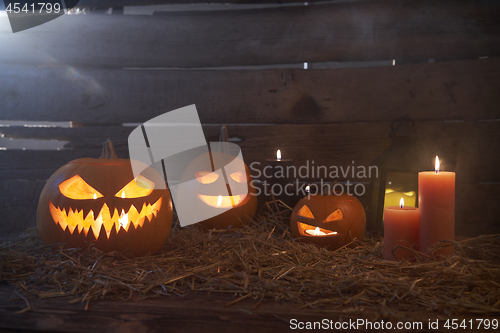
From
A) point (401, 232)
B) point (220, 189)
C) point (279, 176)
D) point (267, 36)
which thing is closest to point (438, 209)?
point (401, 232)

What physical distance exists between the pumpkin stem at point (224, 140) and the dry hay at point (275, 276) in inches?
25.3

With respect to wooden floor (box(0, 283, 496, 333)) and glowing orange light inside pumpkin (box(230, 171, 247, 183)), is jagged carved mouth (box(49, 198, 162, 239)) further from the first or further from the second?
glowing orange light inside pumpkin (box(230, 171, 247, 183))

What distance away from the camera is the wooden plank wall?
6.93ft

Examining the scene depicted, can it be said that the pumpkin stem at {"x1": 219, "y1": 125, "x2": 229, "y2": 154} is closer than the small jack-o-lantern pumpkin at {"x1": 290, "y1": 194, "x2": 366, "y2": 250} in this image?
No

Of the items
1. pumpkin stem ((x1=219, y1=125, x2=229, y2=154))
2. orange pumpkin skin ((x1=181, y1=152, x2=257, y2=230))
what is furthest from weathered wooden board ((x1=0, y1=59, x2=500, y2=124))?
orange pumpkin skin ((x1=181, y1=152, x2=257, y2=230))

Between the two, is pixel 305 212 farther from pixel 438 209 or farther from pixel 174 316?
pixel 174 316

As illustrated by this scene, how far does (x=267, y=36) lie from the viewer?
2.31m

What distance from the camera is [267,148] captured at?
7.59ft

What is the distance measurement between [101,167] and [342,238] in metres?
1.16

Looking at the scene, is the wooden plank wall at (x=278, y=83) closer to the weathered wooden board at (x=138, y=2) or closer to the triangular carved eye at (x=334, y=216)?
the weathered wooden board at (x=138, y=2)

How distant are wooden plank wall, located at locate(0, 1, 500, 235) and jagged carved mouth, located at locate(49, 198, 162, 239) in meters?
0.91

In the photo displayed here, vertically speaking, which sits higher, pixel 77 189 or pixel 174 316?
pixel 77 189

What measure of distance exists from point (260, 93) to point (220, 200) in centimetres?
77

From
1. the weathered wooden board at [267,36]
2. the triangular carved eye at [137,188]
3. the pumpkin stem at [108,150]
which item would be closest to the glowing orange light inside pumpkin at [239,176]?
the triangular carved eye at [137,188]
